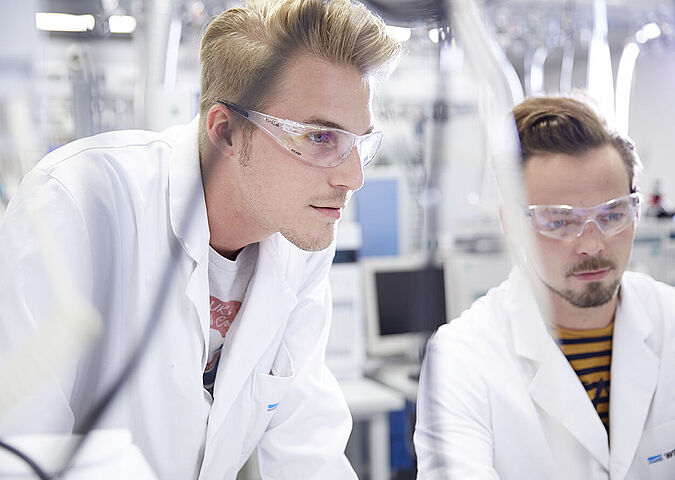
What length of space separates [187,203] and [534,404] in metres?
0.66

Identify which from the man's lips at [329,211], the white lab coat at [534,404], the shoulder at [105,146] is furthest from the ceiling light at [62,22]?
the white lab coat at [534,404]

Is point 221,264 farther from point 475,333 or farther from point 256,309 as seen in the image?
point 475,333

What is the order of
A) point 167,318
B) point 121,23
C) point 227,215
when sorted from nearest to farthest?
point 121,23, point 167,318, point 227,215

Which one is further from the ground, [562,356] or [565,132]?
[565,132]

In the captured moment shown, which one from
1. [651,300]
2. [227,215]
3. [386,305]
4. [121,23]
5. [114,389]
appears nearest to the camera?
[114,389]

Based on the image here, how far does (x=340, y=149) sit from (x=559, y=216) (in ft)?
1.42

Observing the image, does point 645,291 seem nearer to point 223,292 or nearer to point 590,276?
point 590,276

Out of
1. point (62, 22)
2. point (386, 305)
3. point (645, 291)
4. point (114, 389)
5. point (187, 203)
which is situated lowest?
point (386, 305)

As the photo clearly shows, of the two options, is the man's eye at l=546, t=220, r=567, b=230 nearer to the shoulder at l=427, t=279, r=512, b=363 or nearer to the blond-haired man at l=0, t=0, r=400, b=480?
the shoulder at l=427, t=279, r=512, b=363

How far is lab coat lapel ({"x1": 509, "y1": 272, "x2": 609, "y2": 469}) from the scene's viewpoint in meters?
1.08

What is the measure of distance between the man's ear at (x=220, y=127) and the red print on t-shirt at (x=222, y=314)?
0.88ft

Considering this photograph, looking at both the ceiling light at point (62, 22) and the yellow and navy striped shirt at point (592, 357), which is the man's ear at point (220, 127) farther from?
the yellow and navy striped shirt at point (592, 357)

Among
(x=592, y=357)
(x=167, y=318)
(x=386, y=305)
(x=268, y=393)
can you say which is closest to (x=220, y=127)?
(x=167, y=318)

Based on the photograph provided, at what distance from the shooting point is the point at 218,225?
3.42 feet
